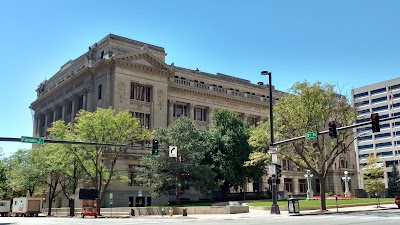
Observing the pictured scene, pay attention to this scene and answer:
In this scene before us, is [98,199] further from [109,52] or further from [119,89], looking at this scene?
[109,52]

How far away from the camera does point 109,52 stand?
68375 mm

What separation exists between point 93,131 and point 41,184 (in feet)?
80.7

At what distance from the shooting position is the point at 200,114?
3184 inches

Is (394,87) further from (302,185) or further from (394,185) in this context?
(302,185)

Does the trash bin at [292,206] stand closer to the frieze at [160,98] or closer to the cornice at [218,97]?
the frieze at [160,98]

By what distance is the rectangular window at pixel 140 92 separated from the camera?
68750 millimetres

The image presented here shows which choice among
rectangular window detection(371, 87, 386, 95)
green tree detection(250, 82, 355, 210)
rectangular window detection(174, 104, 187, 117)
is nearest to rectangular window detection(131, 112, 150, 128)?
rectangular window detection(174, 104, 187, 117)

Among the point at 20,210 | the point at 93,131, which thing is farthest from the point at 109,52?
the point at 20,210

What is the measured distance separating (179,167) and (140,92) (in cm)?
2001

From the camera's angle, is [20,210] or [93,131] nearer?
[93,131]

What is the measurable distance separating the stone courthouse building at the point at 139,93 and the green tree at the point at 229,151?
22.9 feet

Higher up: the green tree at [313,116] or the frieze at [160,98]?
the frieze at [160,98]

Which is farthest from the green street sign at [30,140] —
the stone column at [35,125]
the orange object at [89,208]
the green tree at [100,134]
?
the stone column at [35,125]

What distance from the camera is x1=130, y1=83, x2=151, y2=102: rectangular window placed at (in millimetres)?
68750
